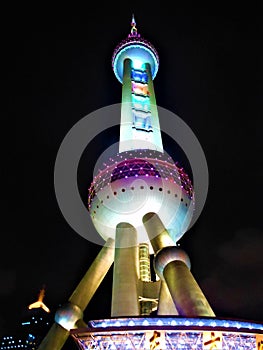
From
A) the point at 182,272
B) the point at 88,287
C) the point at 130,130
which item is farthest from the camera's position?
the point at 130,130

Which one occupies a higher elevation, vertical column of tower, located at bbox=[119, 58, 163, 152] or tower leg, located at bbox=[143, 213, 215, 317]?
vertical column of tower, located at bbox=[119, 58, 163, 152]

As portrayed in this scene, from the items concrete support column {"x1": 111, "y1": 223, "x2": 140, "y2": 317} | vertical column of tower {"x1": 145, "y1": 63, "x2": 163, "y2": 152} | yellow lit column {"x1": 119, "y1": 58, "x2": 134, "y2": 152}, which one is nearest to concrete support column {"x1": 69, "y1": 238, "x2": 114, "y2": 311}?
concrete support column {"x1": 111, "y1": 223, "x2": 140, "y2": 317}

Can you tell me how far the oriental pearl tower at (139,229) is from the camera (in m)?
27.8

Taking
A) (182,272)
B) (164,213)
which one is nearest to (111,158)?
(164,213)

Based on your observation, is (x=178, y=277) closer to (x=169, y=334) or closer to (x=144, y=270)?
(x=169, y=334)

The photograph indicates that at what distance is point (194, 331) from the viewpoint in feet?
62.4

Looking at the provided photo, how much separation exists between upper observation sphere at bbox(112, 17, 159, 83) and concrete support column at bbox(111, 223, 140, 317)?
2259cm

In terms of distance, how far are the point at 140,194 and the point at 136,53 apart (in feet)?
70.6

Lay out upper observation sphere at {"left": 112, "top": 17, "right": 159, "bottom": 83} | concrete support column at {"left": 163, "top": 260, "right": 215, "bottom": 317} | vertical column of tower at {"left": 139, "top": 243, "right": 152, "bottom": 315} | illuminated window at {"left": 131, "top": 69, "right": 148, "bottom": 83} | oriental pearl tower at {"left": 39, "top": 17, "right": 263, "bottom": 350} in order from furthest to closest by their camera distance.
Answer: upper observation sphere at {"left": 112, "top": 17, "right": 159, "bottom": 83} < illuminated window at {"left": 131, "top": 69, "right": 148, "bottom": 83} < vertical column of tower at {"left": 139, "top": 243, "right": 152, "bottom": 315} < oriental pearl tower at {"left": 39, "top": 17, "right": 263, "bottom": 350} < concrete support column at {"left": 163, "top": 260, "right": 215, "bottom": 317}

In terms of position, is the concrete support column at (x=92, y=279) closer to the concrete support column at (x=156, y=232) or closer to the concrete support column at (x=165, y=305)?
the concrete support column at (x=156, y=232)

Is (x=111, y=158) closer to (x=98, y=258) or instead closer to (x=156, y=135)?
(x=156, y=135)

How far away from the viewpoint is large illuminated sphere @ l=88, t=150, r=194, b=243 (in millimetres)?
34844

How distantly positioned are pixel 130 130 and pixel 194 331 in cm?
2562

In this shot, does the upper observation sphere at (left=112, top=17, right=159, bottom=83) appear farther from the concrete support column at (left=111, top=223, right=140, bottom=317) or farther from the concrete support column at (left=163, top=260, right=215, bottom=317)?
the concrete support column at (left=163, top=260, right=215, bottom=317)
